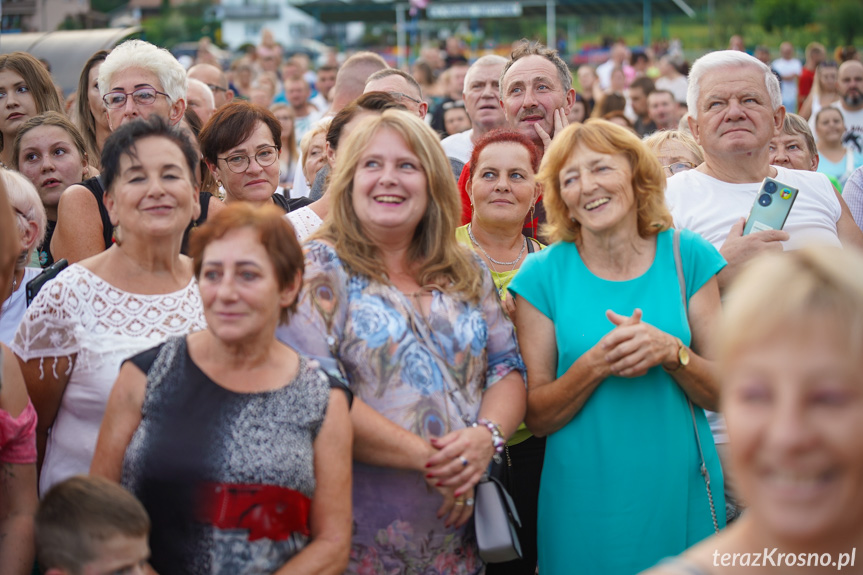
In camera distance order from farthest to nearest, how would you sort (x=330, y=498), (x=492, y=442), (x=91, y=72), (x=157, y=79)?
(x=91, y=72), (x=157, y=79), (x=492, y=442), (x=330, y=498)

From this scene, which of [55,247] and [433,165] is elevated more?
[433,165]

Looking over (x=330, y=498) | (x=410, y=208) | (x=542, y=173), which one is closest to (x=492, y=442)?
(x=330, y=498)

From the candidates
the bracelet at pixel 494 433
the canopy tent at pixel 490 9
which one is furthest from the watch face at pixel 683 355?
the canopy tent at pixel 490 9

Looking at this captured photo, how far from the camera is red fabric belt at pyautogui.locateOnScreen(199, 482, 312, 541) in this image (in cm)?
225

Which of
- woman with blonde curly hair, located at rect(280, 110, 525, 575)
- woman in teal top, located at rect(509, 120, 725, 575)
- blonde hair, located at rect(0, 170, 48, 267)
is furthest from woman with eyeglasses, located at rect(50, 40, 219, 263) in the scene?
woman in teal top, located at rect(509, 120, 725, 575)

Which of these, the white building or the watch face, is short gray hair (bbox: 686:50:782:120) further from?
the white building

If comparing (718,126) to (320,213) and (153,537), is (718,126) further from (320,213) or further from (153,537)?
(153,537)

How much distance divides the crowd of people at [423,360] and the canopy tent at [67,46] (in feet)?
19.9

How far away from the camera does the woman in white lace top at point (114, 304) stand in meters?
2.63

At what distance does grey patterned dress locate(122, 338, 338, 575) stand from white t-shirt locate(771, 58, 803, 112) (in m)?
13.1

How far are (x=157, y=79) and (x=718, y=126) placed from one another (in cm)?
269

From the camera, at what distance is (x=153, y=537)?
7.59ft

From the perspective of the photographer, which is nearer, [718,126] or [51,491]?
[51,491]

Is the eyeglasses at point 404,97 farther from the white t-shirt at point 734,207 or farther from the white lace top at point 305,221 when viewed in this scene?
the white t-shirt at point 734,207
